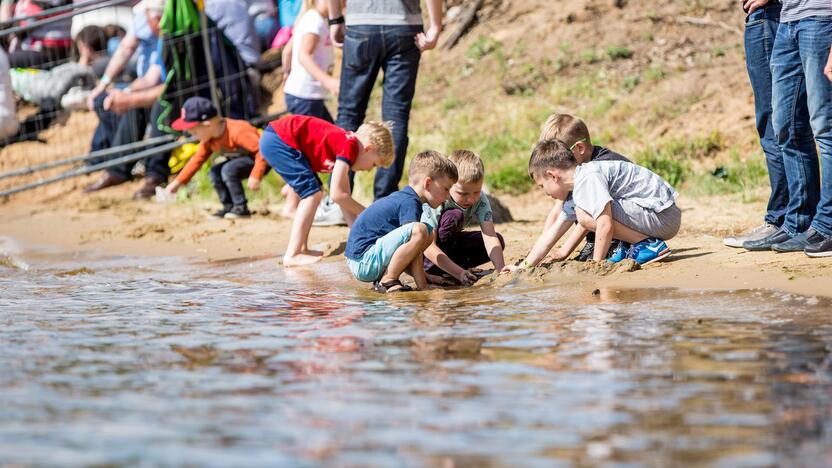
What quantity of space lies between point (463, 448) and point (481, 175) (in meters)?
3.43

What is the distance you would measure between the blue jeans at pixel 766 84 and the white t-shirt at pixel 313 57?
3.53 metres

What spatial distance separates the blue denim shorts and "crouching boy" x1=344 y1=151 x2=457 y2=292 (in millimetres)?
1162

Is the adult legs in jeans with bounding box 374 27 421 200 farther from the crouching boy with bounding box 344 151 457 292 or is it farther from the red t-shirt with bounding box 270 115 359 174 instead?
the crouching boy with bounding box 344 151 457 292

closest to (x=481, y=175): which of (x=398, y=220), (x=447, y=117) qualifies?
(x=398, y=220)

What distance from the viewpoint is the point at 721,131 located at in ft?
31.7

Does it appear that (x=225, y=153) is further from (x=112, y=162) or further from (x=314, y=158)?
(x=112, y=162)

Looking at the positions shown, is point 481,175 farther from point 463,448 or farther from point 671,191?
point 463,448

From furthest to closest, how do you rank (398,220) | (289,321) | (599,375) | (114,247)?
(114,247) → (398,220) → (289,321) → (599,375)

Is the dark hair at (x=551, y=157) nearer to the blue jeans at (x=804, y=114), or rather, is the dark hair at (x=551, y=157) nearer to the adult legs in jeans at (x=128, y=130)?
the blue jeans at (x=804, y=114)

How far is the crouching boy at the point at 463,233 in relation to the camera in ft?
21.4

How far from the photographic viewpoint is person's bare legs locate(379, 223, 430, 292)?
6.24 m

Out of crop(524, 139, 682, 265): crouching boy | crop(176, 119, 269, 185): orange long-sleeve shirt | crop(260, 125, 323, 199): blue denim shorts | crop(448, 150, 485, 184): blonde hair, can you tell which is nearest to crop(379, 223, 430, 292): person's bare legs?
crop(448, 150, 485, 184): blonde hair

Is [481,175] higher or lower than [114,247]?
higher

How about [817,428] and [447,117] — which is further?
[447,117]
